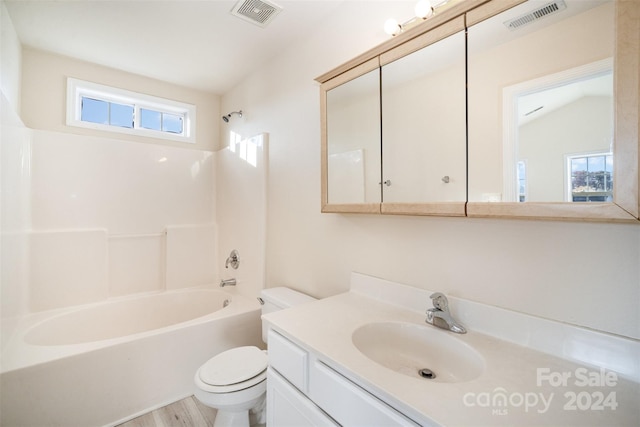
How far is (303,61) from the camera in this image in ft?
6.64

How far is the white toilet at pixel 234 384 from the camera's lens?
142 cm

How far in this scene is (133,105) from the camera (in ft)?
9.17

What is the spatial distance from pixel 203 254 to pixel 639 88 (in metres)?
3.25

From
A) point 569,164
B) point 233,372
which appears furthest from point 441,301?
point 233,372

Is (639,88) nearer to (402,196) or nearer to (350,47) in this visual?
(402,196)

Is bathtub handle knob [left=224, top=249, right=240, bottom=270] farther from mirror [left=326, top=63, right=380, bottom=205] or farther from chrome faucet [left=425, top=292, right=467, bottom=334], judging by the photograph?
chrome faucet [left=425, top=292, right=467, bottom=334]

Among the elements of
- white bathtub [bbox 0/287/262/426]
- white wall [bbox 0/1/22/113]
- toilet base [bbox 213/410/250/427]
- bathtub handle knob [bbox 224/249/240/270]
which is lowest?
toilet base [bbox 213/410/250/427]

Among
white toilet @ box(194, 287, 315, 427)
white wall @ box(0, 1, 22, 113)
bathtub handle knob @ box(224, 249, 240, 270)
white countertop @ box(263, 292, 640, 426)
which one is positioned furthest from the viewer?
bathtub handle knob @ box(224, 249, 240, 270)

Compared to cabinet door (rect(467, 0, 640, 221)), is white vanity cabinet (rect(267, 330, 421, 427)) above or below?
below

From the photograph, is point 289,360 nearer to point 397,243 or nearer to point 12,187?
point 397,243

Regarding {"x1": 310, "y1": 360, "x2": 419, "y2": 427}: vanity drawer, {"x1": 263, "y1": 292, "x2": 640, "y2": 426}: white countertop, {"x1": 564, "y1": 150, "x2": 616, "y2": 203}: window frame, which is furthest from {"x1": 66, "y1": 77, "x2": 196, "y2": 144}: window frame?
{"x1": 564, "y1": 150, "x2": 616, "y2": 203}: window frame

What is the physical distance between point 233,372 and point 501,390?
1307 mm

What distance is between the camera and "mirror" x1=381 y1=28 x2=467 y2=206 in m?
1.12

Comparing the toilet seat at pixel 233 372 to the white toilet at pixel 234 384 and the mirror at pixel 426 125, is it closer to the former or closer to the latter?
the white toilet at pixel 234 384
